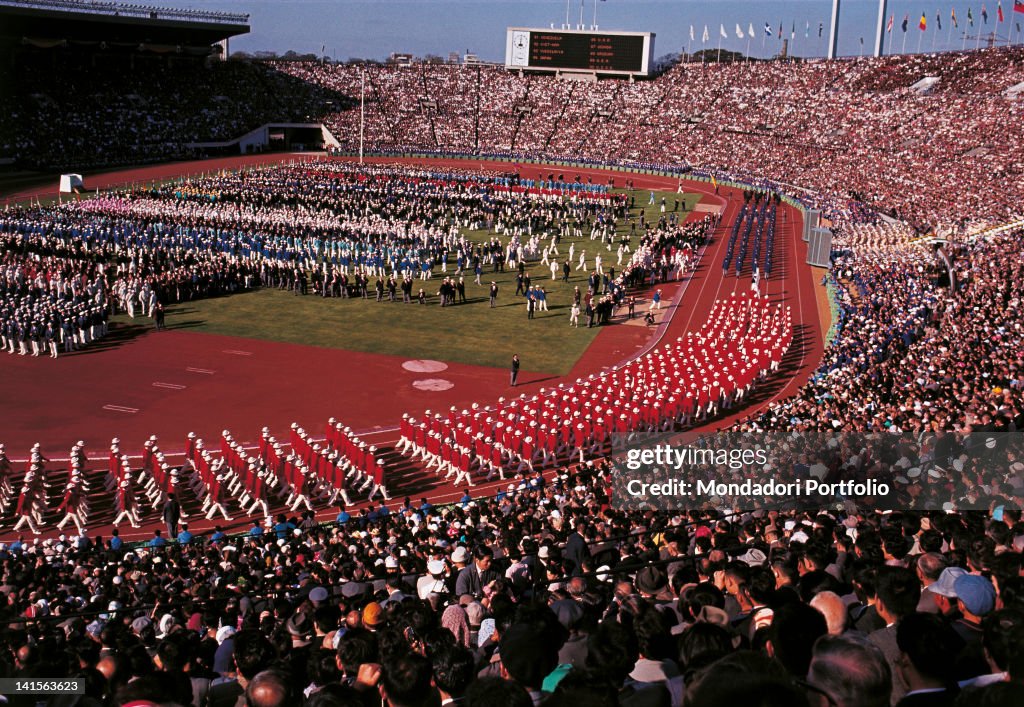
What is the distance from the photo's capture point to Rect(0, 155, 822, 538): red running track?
20906 mm

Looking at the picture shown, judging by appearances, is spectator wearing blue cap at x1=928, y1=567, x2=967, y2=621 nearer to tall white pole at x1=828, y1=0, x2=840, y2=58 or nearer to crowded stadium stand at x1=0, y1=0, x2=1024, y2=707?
crowded stadium stand at x1=0, y1=0, x2=1024, y2=707

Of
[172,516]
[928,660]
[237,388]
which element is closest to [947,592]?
[928,660]

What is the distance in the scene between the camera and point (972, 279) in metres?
27.2

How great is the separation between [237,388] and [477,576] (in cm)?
1716

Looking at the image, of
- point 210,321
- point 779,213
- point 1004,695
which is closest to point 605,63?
point 779,213

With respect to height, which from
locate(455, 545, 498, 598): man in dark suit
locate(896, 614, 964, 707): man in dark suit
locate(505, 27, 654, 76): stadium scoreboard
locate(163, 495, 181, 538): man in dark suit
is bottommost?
locate(163, 495, 181, 538): man in dark suit

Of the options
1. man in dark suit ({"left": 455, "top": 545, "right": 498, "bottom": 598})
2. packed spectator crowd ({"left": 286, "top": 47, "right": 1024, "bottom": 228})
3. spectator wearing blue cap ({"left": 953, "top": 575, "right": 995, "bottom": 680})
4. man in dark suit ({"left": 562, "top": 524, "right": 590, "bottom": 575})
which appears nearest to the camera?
spectator wearing blue cap ({"left": 953, "top": 575, "right": 995, "bottom": 680})

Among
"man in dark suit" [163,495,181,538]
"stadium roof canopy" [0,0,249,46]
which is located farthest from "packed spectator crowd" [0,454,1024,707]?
"stadium roof canopy" [0,0,249,46]

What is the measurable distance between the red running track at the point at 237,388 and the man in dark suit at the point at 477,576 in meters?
9.98

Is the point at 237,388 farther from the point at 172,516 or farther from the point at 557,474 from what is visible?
the point at 557,474

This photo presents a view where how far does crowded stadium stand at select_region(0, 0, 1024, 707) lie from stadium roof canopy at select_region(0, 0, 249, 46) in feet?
35.1

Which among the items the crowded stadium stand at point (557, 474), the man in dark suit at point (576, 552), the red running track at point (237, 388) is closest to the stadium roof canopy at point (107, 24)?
the crowded stadium stand at point (557, 474)

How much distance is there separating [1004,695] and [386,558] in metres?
8.11

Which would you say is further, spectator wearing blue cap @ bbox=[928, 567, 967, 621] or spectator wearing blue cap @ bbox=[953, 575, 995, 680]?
spectator wearing blue cap @ bbox=[928, 567, 967, 621]
